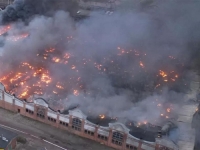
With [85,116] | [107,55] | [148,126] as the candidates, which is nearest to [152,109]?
[148,126]

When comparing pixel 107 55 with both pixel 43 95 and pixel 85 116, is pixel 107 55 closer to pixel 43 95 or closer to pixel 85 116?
pixel 43 95

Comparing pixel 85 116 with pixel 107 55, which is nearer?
pixel 85 116

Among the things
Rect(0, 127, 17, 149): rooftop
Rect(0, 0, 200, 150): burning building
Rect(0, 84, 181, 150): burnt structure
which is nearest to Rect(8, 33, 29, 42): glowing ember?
Rect(0, 0, 200, 150): burning building

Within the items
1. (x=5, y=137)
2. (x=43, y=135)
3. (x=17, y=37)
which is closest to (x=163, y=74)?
(x=43, y=135)

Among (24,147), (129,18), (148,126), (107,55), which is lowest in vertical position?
(24,147)

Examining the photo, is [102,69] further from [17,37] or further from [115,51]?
[17,37]

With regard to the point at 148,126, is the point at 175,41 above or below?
above

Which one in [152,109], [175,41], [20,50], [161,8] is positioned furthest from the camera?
[161,8]

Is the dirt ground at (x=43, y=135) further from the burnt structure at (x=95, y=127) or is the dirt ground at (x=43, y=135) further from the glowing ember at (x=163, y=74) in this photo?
the glowing ember at (x=163, y=74)
